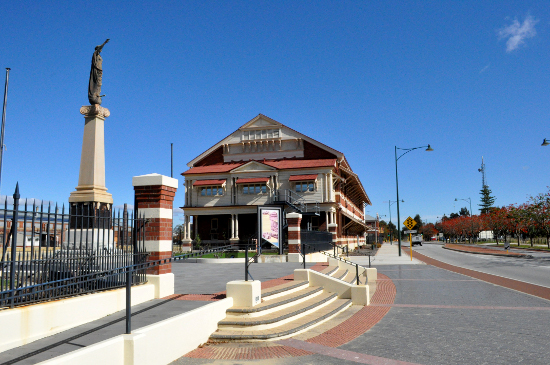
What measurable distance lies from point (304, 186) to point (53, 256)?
32.0 metres

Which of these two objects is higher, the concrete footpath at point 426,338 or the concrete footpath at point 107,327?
the concrete footpath at point 107,327

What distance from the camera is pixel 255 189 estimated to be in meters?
38.6

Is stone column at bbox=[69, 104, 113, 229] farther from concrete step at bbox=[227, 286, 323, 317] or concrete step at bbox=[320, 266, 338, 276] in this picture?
concrete step at bbox=[320, 266, 338, 276]

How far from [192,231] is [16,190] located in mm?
36244

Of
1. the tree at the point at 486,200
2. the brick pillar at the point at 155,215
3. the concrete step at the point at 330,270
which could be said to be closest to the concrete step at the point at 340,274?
the concrete step at the point at 330,270

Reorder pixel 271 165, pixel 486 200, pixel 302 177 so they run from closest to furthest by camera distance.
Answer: pixel 302 177, pixel 271 165, pixel 486 200

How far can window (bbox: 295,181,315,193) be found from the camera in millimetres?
37750

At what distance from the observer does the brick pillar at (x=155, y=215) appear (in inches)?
356

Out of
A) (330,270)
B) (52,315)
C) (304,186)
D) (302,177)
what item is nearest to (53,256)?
(52,315)

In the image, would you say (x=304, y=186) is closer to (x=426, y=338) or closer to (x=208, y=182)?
(x=208, y=182)

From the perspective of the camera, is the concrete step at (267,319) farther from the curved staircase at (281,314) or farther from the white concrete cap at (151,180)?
the white concrete cap at (151,180)

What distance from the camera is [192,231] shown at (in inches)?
1626

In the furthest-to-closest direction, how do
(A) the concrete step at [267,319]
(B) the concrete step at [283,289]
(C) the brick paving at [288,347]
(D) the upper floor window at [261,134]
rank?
(D) the upper floor window at [261,134], (B) the concrete step at [283,289], (A) the concrete step at [267,319], (C) the brick paving at [288,347]

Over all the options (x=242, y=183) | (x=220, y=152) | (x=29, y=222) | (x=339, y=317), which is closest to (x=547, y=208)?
(x=242, y=183)
